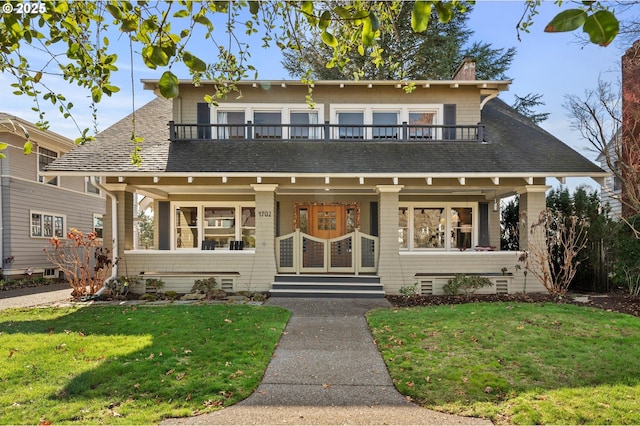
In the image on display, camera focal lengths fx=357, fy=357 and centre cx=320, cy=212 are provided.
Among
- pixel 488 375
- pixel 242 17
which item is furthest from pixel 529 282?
pixel 242 17

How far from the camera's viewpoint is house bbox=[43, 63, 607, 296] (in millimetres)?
10375

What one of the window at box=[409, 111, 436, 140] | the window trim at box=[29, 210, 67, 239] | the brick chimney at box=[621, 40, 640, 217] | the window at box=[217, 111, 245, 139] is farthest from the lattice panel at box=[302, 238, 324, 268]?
the window trim at box=[29, 210, 67, 239]

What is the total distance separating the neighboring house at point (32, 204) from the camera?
14.0 meters

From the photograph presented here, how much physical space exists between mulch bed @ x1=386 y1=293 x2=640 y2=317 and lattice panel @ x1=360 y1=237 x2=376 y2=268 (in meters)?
1.22

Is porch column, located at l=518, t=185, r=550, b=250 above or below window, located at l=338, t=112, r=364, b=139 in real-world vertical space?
below

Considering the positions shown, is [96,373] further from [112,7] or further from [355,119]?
[355,119]

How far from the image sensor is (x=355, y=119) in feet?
41.2

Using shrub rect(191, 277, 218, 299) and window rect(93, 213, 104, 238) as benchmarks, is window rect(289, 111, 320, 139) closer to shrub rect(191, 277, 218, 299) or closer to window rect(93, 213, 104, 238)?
shrub rect(191, 277, 218, 299)

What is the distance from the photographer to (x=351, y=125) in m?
11.8

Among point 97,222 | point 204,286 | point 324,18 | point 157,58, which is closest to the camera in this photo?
point 157,58

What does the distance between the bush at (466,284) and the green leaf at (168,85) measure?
9.82 m

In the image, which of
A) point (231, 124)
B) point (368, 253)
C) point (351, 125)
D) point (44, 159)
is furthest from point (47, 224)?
point (368, 253)

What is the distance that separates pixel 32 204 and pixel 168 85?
1777 cm

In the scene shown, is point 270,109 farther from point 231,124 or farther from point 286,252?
point 286,252
